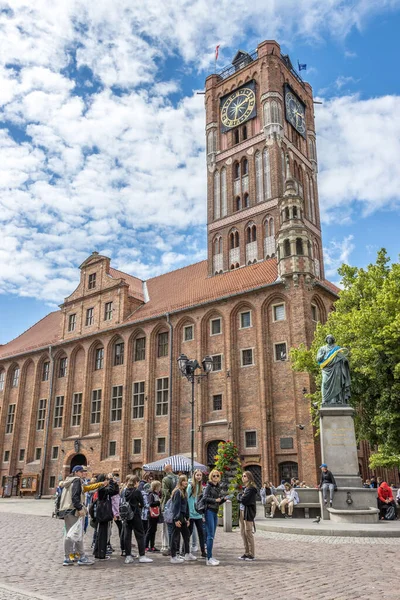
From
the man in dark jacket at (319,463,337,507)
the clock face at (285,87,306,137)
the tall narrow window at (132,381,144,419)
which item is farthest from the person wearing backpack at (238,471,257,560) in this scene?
the clock face at (285,87,306,137)

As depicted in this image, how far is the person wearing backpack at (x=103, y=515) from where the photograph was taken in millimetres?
9766

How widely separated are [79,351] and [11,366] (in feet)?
30.4

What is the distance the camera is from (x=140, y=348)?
37656 mm

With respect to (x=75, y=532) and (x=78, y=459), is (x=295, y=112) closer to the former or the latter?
(x=78, y=459)

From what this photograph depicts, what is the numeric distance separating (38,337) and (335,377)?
1483 inches

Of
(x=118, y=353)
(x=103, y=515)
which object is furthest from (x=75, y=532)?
(x=118, y=353)

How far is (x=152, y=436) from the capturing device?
34.1 meters

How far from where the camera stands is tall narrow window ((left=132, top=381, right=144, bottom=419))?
35.6m

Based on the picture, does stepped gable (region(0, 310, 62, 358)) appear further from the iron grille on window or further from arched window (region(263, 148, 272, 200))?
arched window (region(263, 148, 272, 200))

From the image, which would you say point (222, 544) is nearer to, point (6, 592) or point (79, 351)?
point (6, 592)

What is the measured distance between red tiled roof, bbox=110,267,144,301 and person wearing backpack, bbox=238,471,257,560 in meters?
32.6

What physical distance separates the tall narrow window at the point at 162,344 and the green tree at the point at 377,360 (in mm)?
14034

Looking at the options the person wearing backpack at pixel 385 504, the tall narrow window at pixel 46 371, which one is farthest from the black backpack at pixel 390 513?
the tall narrow window at pixel 46 371

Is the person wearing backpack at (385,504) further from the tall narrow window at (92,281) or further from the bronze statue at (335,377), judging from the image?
the tall narrow window at (92,281)
